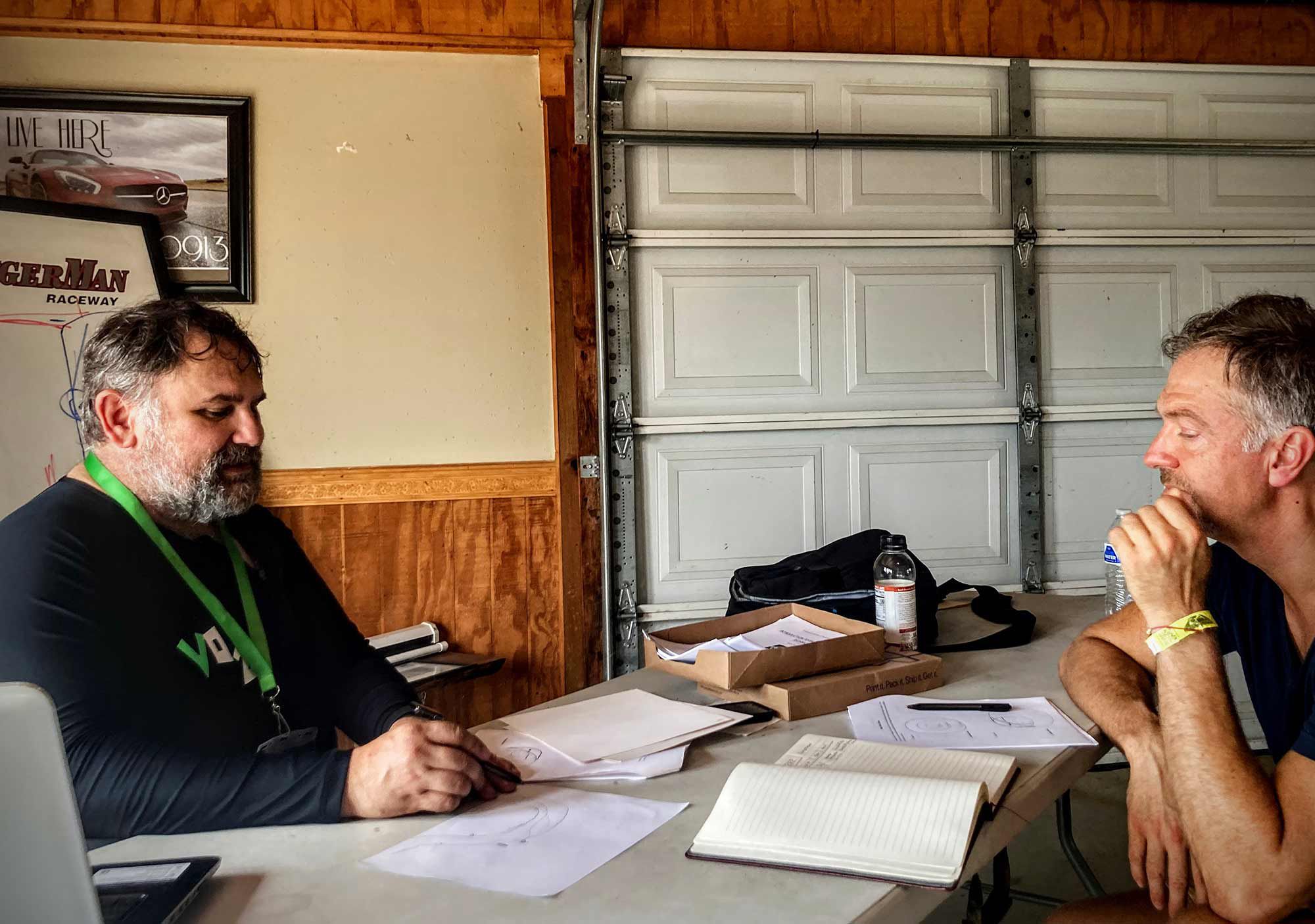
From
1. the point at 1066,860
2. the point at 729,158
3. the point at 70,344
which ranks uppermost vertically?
the point at 729,158

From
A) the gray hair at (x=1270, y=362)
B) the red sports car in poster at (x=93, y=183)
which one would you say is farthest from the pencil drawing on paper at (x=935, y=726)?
the red sports car in poster at (x=93, y=183)

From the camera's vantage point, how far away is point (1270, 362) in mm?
1488

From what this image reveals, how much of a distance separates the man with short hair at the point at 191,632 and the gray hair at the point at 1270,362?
3.91 feet

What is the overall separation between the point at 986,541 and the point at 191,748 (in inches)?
117

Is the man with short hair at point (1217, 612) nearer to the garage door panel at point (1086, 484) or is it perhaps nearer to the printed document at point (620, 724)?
the printed document at point (620, 724)

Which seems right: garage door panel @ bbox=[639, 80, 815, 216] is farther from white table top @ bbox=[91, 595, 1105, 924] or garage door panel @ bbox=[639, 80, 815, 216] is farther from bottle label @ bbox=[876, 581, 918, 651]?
white table top @ bbox=[91, 595, 1105, 924]

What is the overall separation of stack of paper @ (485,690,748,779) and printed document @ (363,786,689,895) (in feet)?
0.25

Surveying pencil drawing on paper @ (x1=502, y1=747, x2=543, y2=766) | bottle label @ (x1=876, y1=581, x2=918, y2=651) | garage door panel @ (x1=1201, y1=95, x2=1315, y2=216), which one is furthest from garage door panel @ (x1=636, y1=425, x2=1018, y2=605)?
pencil drawing on paper @ (x1=502, y1=747, x2=543, y2=766)

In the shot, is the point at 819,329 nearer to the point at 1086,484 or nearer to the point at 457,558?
the point at 1086,484

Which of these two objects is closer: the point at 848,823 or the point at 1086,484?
the point at 848,823

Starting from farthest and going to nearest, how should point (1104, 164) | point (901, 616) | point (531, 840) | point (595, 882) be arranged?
point (1104, 164) < point (901, 616) < point (531, 840) < point (595, 882)

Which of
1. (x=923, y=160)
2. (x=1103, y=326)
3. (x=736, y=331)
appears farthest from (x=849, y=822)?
(x=1103, y=326)

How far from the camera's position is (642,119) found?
3555 mm

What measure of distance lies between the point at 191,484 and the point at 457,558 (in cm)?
188
